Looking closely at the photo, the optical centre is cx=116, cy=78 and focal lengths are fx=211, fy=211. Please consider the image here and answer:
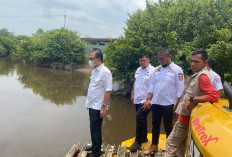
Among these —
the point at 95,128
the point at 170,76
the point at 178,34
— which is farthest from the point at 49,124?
the point at 178,34

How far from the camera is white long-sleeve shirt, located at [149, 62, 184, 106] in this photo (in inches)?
137

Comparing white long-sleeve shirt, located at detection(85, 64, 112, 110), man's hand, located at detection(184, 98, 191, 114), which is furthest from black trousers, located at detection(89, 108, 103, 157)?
man's hand, located at detection(184, 98, 191, 114)

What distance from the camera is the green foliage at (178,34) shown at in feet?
27.8

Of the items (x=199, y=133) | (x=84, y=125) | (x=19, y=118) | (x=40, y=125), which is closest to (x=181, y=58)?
(x=84, y=125)

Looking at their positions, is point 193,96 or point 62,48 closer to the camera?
point 193,96

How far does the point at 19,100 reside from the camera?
10.3 meters

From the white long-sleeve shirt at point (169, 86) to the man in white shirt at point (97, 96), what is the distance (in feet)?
2.71

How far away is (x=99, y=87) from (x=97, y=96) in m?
0.15

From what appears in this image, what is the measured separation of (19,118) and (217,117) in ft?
24.8

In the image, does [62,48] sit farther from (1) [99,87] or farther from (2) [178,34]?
(1) [99,87]

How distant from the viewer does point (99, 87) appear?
3.54 m

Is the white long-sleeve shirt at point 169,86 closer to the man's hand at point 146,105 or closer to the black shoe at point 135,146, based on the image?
the man's hand at point 146,105

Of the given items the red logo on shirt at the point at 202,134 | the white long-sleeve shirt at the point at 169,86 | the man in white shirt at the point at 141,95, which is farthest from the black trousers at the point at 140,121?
the red logo on shirt at the point at 202,134

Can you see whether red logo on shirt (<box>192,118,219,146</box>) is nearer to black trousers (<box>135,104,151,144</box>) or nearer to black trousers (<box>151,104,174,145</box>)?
black trousers (<box>151,104,174,145</box>)
